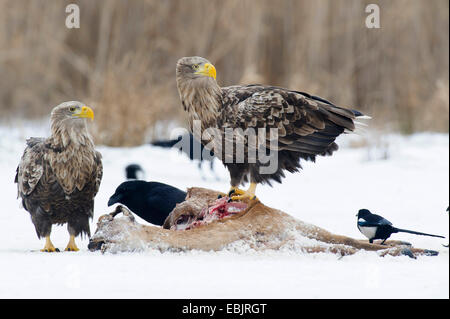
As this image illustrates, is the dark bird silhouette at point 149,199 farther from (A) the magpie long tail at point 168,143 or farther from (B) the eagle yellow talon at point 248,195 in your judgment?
(A) the magpie long tail at point 168,143

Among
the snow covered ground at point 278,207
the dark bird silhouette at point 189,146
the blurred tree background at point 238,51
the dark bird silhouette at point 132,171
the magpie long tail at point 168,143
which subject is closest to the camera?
the snow covered ground at point 278,207

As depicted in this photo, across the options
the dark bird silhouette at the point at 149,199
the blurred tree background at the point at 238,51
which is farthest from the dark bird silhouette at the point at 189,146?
the dark bird silhouette at the point at 149,199

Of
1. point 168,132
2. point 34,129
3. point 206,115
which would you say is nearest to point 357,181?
point 168,132

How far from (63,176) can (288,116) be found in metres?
1.45

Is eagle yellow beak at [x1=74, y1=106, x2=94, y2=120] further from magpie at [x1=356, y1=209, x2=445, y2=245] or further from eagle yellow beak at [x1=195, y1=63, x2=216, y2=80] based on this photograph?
magpie at [x1=356, y1=209, x2=445, y2=245]

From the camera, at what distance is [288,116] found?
436 centimetres

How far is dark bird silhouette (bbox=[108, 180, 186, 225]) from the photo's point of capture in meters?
4.95

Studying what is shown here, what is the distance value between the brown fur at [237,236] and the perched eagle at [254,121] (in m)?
0.21

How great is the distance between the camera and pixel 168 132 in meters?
9.48

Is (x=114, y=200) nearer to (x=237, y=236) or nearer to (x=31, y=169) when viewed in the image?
(x=31, y=169)

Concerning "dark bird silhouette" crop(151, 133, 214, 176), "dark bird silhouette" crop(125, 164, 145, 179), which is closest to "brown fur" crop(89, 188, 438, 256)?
"dark bird silhouette" crop(125, 164, 145, 179)

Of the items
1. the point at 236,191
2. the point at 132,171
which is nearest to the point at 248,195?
the point at 236,191

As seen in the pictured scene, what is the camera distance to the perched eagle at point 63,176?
429 centimetres

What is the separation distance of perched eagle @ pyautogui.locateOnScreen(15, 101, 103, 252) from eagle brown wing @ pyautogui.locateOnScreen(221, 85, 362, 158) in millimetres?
910
